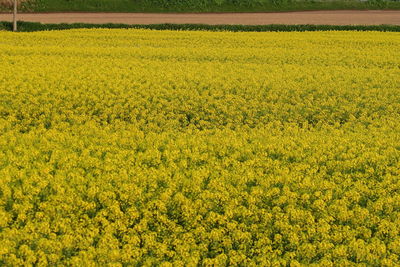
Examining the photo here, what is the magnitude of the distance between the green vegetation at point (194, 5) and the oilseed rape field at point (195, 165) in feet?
93.3

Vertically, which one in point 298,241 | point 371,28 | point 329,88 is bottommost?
point 298,241

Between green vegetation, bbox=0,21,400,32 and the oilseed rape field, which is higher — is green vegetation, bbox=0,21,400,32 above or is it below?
above

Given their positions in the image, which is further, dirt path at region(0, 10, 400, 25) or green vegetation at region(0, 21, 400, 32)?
dirt path at region(0, 10, 400, 25)

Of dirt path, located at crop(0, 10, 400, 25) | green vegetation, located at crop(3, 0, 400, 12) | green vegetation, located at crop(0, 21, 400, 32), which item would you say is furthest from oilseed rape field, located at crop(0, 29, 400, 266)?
green vegetation, located at crop(3, 0, 400, 12)

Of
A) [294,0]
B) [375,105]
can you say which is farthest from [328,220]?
[294,0]

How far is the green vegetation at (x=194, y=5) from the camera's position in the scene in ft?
148

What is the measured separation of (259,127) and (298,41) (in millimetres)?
18189

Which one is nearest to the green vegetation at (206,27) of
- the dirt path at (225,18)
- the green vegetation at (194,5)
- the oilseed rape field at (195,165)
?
the dirt path at (225,18)

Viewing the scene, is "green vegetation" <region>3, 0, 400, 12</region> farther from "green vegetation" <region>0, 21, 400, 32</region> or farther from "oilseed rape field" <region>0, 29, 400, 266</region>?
"oilseed rape field" <region>0, 29, 400, 266</region>

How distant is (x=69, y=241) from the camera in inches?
241

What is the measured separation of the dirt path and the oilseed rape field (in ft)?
73.2

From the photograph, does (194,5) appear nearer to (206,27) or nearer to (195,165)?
(206,27)

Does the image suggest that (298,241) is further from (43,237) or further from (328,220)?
(43,237)

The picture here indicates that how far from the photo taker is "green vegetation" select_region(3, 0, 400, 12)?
45125 millimetres
